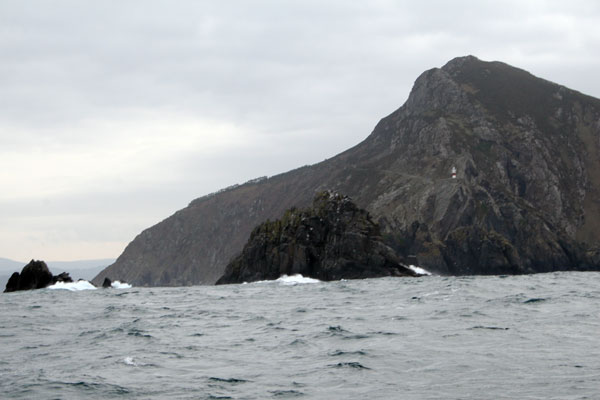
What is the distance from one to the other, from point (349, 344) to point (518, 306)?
18.9 meters

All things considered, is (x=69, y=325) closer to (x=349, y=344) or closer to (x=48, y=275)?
(x=349, y=344)

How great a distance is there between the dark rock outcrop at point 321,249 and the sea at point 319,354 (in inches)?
3393

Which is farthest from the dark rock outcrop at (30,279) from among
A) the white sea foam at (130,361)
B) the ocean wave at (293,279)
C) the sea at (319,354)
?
the white sea foam at (130,361)

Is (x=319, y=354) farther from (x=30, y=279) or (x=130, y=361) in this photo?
(x=30, y=279)

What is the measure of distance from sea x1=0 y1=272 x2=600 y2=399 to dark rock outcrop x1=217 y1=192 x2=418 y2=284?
86.2m

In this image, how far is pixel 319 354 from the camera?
2886 centimetres

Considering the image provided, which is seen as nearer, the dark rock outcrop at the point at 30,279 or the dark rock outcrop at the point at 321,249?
the dark rock outcrop at the point at 30,279

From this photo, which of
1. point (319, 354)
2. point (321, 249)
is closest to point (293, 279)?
point (321, 249)

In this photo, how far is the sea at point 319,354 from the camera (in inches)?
861

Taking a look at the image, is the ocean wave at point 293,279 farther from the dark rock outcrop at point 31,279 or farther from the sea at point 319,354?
the sea at point 319,354

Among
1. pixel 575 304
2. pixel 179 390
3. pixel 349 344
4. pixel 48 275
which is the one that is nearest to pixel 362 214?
pixel 48 275

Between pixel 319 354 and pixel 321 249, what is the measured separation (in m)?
113

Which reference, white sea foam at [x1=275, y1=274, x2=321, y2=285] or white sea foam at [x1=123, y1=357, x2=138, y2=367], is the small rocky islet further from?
white sea foam at [x1=123, y1=357, x2=138, y2=367]

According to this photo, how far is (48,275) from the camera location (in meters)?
122
